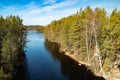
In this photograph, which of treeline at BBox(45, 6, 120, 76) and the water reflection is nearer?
treeline at BBox(45, 6, 120, 76)

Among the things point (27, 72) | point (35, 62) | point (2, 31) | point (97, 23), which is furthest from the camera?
point (35, 62)

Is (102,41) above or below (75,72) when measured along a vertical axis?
above

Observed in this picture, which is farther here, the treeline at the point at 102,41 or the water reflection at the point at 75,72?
the water reflection at the point at 75,72

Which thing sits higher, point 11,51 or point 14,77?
point 11,51

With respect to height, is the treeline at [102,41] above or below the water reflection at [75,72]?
above

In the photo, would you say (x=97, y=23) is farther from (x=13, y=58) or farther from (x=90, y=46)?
(x=13, y=58)

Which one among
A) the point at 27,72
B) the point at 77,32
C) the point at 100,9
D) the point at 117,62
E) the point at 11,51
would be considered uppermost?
the point at 100,9

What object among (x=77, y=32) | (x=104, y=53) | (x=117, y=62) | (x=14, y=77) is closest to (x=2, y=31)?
(x=14, y=77)

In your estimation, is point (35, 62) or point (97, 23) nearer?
point (97, 23)

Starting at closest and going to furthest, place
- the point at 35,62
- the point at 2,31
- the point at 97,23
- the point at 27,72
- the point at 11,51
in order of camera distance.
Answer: the point at 11,51, the point at 97,23, the point at 27,72, the point at 2,31, the point at 35,62

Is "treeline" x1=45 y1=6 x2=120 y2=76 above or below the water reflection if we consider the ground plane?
above

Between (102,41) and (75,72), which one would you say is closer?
(102,41)
